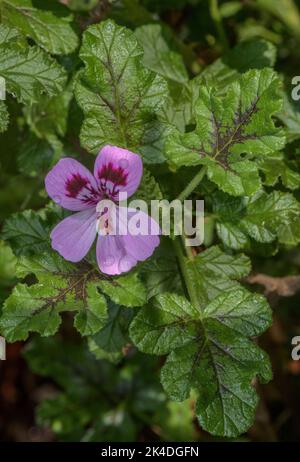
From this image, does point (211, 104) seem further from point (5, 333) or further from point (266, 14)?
point (266, 14)

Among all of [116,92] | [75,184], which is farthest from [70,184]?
[116,92]

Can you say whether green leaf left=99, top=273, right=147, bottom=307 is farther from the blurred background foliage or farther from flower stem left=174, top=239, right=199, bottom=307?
the blurred background foliage

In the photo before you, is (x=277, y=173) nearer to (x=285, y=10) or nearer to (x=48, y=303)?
(x=48, y=303)

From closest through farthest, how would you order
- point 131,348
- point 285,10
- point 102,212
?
point 102,212, point 131,348, point 285,10

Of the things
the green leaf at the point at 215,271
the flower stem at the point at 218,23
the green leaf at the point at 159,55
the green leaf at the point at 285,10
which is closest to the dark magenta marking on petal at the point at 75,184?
the green leaf at the point at 215,271

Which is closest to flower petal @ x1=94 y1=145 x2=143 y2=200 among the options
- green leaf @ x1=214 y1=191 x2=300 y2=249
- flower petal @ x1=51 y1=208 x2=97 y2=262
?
flower petal @ x1=51 y1=208 x2=97 y2=262

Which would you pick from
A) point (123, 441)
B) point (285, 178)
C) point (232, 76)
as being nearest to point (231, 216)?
point (285, 178)
